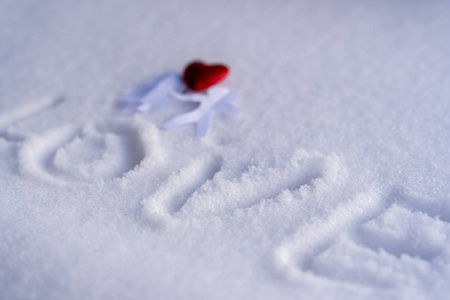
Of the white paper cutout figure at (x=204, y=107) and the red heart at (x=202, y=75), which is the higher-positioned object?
the red heart at (x=202, y=75)

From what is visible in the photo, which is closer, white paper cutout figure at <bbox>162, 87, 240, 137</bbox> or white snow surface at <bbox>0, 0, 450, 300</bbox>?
white snow surface at <bbox>0, 0, 450, 300</bbox>

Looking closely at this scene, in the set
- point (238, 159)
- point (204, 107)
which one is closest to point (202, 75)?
point (204, 107)

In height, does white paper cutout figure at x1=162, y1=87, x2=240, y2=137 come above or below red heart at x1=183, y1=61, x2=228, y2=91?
below

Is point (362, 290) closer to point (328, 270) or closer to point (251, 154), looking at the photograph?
point (328, 270)

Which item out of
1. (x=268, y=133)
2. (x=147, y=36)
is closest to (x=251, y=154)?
(x=268, y=133)

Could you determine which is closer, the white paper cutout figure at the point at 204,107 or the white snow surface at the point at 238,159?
the white snow surface at the point at 238,159

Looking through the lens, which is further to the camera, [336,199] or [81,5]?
[81,5]
